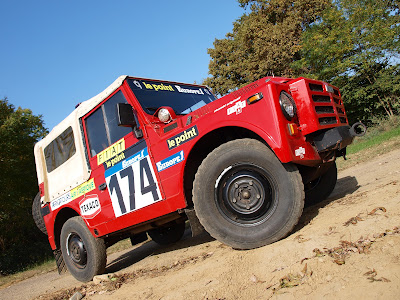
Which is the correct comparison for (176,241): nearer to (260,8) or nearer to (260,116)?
(260,116)

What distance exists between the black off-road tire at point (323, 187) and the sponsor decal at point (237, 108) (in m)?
2.12

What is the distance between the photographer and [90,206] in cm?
485

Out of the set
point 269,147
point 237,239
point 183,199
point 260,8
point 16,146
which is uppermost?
point 260,8

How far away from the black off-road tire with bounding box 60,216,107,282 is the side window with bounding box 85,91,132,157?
125 cm

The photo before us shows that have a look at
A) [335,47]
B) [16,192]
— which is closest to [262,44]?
[335,47]

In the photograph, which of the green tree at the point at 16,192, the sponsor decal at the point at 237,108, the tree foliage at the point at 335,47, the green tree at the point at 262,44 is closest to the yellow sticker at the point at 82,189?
the sponsor decal at the point at 237,108

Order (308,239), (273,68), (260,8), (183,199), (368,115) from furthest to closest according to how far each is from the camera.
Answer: (260,8), (273,68), (368,115), (183,199), (308,239)

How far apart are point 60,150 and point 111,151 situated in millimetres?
1443

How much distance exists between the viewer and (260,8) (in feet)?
81.7

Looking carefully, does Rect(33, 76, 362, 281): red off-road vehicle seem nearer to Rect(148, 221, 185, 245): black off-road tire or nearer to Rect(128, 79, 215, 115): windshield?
Rect(128, 79, 215, 115): windshield

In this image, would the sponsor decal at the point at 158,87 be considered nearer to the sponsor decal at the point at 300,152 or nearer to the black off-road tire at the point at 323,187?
the sponsor decal at the point at 300,152

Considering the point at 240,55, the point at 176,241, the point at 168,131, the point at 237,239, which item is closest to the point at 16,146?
the point at 176,241

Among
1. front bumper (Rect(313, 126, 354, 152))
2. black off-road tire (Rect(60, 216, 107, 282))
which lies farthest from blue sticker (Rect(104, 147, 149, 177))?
front bumper (Rect(313, 126, 354, 152))

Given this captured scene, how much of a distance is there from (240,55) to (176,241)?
20376 millimetres
